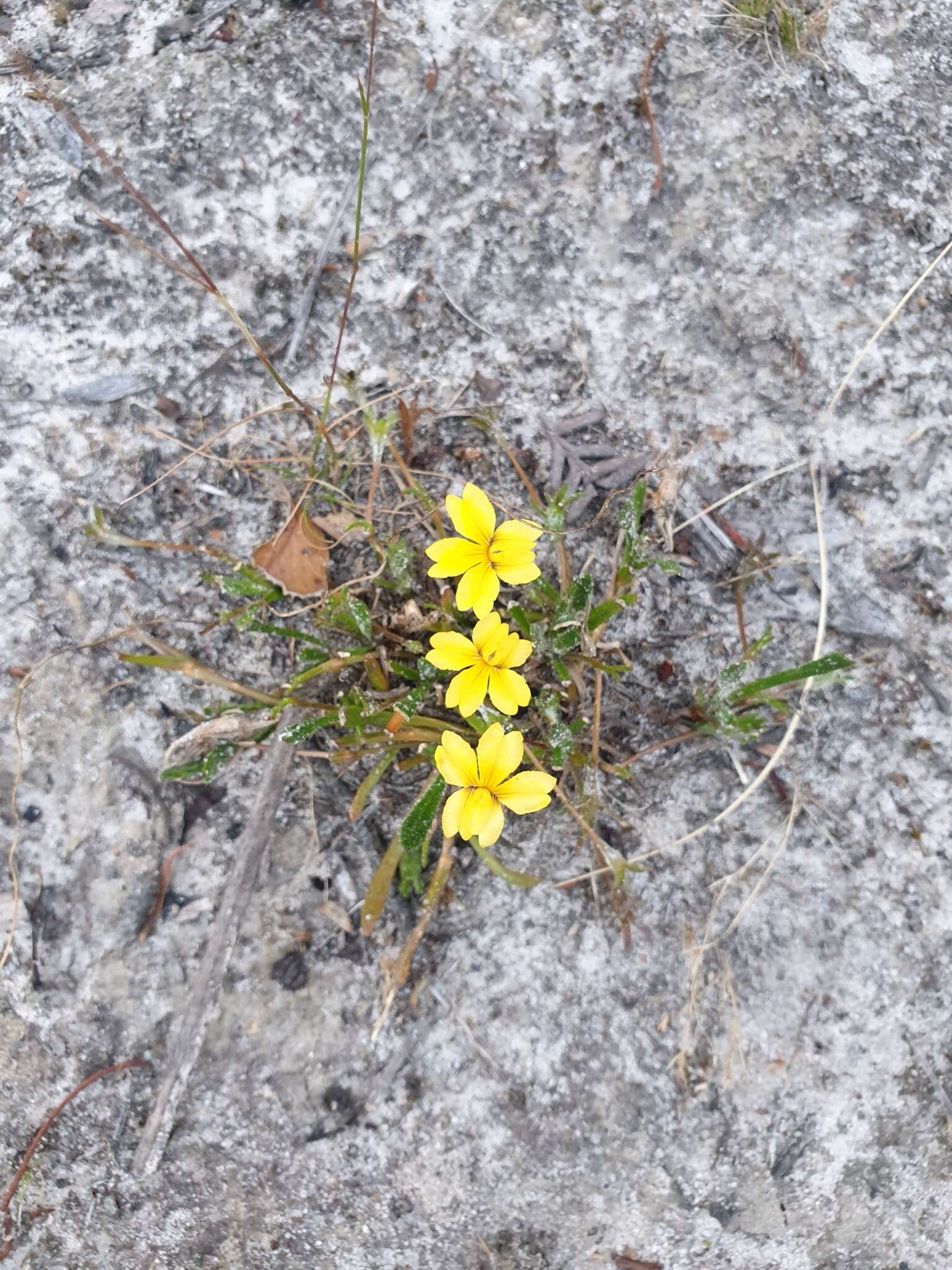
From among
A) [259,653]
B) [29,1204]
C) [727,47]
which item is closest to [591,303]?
[727,47]

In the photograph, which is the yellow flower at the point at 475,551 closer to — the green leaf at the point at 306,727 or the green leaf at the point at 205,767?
the green leaf at the point at 306,727

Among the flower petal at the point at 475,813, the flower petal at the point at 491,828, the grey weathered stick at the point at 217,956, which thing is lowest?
the grey weathered stick at the point at 217,956

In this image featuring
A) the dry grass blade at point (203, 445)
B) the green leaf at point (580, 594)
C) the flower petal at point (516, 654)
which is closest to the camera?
the flower petal at point (516, 654)

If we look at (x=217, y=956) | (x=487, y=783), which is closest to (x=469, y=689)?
(x=487, y=783)

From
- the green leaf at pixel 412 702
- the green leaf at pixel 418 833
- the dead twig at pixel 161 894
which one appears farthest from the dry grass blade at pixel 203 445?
the green leaf at pixel 418 833

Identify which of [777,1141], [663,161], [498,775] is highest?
[663,161]

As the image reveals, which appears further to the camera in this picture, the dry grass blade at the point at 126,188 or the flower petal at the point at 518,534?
the dry grass blade at the point at 126,188

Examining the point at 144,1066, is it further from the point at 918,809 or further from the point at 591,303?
the point at 591,303
